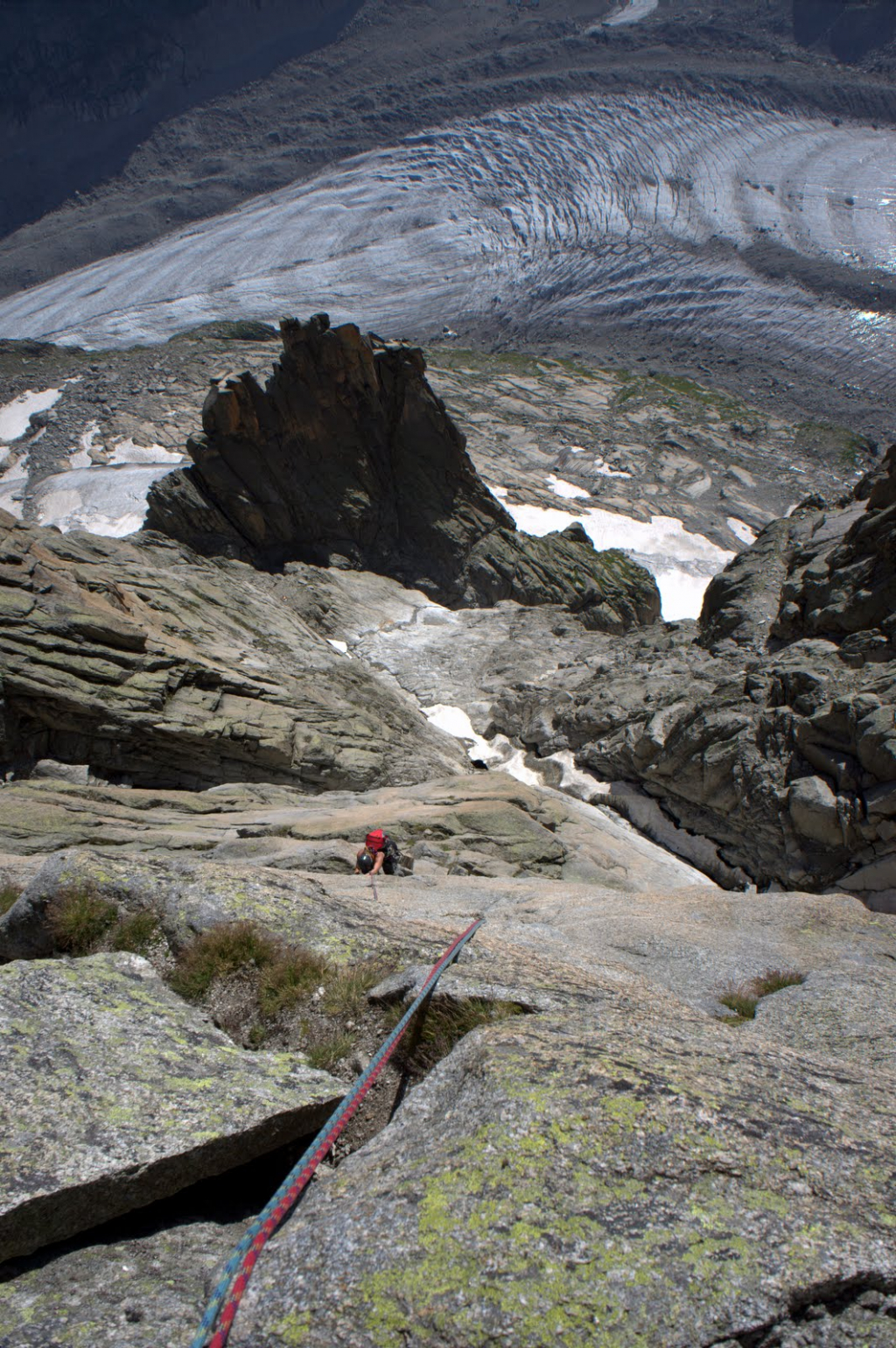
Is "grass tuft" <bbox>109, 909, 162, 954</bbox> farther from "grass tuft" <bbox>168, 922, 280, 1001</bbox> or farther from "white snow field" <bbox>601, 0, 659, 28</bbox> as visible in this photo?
"white snow field" <bbox>601, 0, 659, 28</bbox>

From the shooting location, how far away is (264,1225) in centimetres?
331

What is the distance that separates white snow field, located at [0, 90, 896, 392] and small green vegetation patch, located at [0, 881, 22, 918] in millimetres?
110498

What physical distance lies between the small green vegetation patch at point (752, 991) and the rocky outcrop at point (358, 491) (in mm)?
30747

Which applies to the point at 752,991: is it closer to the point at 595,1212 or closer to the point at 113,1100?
the point at 595,1212

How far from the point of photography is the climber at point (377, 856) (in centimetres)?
1070

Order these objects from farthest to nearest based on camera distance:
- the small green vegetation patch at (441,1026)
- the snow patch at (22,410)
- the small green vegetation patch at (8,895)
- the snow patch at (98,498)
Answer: the snow patch at (22,410), the snow patch at (98,498), the small green vegetation patch at (8,895), the small green vegetation patch at (441,1026)

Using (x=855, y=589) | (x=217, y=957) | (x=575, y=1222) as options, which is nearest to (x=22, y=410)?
(x=855, y=589)

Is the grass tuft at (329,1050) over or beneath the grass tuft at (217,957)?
beneath

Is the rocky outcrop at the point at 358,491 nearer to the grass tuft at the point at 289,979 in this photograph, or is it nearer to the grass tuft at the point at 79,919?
the grass tuft at the point at 79,919

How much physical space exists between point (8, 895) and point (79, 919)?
1913 mm

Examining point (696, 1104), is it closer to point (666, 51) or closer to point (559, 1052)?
point (559, 1052)

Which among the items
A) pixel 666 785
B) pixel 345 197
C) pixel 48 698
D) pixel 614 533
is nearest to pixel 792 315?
pixel 614 533

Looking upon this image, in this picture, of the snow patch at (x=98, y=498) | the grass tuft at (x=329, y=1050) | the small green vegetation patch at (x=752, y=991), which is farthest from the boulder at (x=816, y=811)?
the snow patch at (x=98, y=498)

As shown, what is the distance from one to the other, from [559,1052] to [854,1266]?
151cm
